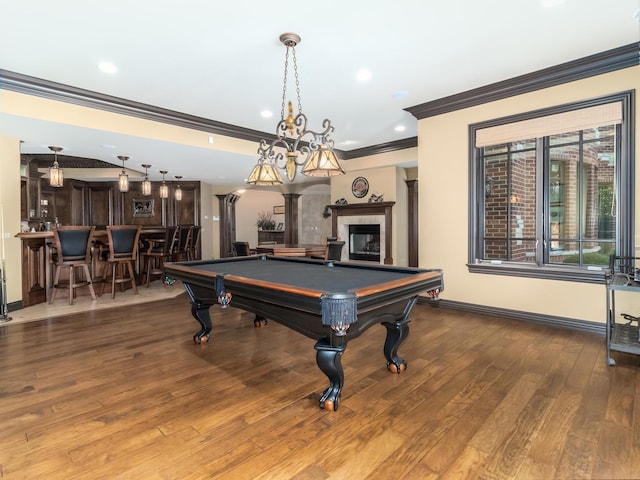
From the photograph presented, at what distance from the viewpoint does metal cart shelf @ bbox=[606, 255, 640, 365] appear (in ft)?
8.59

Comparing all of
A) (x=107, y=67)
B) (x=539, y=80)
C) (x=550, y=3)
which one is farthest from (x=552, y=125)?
(x=107, y=67)

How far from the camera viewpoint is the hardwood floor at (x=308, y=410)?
159 centimetres

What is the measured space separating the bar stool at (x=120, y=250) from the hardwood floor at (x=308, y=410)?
214 centimetres

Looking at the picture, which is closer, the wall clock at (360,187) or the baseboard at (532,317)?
the baseboard at (532,317)

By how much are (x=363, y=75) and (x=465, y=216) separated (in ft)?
7.01

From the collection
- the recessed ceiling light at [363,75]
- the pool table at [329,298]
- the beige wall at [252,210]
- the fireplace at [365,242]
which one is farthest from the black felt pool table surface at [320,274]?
the beige wall at [252,210]

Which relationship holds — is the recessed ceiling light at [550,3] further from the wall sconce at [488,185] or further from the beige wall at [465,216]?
the wall sconce at [488,185]

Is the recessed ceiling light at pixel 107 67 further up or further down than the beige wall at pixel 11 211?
further up

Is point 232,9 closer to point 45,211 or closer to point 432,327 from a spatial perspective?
point 432,327

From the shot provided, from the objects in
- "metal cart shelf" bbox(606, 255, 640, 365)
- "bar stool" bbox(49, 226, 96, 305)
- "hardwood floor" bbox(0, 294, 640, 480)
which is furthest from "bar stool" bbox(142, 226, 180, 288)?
"metal cart shelf" bbox(606, 255, 640, 365)

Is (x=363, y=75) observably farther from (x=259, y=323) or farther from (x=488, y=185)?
(x=259, y=323)

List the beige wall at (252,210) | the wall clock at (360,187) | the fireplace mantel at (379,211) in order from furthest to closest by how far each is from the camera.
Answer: the beige wall at (252,210)
the wall clock at (360,187)
the fireplace mantel at (379,211)

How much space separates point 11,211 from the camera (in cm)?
465

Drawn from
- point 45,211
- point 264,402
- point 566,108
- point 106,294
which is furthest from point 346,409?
point 45,211
